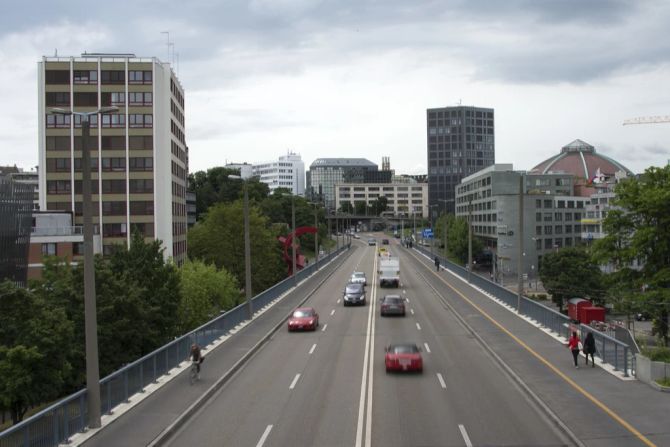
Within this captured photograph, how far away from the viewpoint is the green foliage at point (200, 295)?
48406 millimetres

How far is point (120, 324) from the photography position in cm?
3272

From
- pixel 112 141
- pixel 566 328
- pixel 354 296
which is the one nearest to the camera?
pixel 566 328

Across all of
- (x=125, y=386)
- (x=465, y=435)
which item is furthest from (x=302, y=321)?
(x=465, y=435)

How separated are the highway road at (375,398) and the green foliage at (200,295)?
15.3 m

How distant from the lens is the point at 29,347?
26.0 metres

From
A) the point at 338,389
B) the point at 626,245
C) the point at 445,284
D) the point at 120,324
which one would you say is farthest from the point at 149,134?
the point at 338,389

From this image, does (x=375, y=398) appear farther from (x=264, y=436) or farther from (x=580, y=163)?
(x=580, y=163)

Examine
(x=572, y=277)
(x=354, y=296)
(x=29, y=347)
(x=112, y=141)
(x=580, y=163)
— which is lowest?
(x=572, y=277)

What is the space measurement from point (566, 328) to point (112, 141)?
208 ft

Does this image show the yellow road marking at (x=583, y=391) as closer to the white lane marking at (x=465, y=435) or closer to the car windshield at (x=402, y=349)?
the white lane marking at (x=465, y=435)

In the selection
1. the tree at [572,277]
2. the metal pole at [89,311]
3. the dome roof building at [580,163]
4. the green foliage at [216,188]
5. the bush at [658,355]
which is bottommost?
the tree at [572,277]

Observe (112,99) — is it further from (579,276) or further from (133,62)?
(579,276)

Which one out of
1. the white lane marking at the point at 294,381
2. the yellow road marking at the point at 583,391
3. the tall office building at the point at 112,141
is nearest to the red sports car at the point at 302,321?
the yellow road marking at the point at 583,391

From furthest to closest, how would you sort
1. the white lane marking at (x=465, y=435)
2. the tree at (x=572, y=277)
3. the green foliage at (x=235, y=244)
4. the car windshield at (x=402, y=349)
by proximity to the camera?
the tree at (x=572, y=277) → the green foliage at (x=235, y=244) → the car windshield at (x=402, y=349) → the white lane marking at (x=465, y=435)
